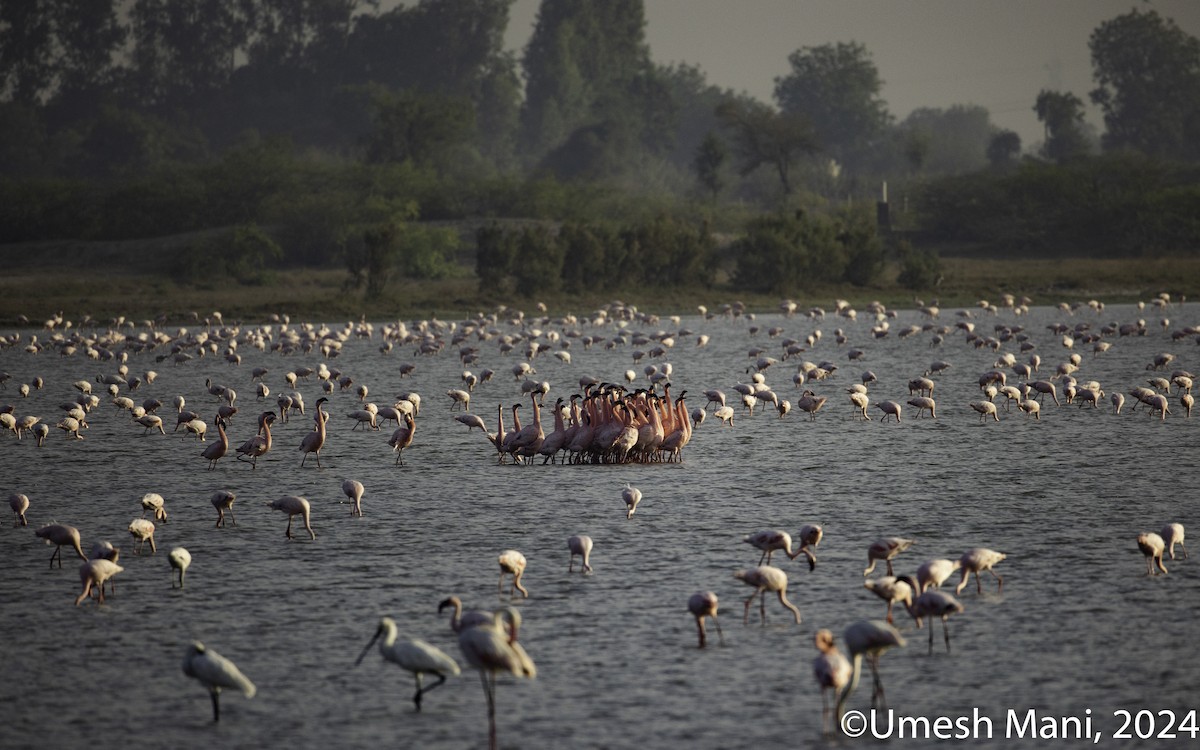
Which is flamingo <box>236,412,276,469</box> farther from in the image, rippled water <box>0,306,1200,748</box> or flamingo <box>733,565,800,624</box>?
flamingo <box>733,565,800,624</box>

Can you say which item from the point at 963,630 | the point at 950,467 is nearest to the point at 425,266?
the point at 950,467

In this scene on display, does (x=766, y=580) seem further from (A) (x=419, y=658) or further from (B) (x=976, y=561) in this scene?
(A) (x=419, y=658)

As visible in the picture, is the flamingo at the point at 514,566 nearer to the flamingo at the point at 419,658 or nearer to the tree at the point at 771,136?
the flamingo at the point at 419,658

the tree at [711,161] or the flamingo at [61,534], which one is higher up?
the tree at [711,161]

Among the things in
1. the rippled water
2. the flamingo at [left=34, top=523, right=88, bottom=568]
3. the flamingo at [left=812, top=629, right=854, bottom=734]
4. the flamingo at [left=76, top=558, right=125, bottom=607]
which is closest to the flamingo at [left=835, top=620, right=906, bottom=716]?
the flamingo at [left=812, top=629, right=854, bottom=734]

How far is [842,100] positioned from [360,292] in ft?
347

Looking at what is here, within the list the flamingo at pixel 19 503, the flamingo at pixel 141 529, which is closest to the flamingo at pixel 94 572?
the flamingo at pixel 141 529

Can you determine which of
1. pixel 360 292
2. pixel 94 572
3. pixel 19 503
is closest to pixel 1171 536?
pixel 94 572

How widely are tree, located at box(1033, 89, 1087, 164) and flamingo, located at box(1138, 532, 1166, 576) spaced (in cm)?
11885

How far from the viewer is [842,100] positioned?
6230 inches

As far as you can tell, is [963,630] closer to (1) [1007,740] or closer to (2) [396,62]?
(1) [1007,740]

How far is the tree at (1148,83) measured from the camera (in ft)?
445

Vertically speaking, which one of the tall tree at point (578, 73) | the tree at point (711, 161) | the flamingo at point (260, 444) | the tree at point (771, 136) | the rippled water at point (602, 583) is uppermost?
the tall tree at point (578, 73)

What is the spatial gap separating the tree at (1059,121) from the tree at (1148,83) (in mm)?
8946
